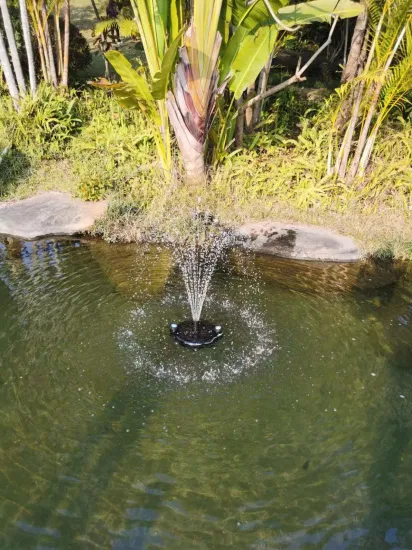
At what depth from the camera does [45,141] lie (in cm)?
974

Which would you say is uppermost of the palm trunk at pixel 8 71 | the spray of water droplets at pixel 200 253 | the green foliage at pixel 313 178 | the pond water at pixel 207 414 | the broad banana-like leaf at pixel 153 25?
the broad banana-like leaf at pixel 153 25

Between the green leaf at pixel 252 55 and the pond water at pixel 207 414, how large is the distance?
3.30 metres

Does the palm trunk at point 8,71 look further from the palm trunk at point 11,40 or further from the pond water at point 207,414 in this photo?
the pond water at point 207,414

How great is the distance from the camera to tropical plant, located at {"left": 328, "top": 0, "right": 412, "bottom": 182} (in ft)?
21.6

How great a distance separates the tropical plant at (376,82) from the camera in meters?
6.60

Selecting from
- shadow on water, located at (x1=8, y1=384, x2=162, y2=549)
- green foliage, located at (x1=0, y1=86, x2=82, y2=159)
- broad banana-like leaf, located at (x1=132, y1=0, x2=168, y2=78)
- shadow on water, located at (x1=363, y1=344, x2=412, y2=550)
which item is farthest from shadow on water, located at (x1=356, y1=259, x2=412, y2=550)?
green foliage, located at (x1=0, y1=86, x2=82, y2=159)

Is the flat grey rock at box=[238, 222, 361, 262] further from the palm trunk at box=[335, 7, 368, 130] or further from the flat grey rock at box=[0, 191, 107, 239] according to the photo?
the flat grey rock at box=[0, 191, 107, 239]

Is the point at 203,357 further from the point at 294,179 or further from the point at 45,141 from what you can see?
the point at 45,141

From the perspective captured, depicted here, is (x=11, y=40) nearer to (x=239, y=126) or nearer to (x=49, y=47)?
(x=49, y=47)

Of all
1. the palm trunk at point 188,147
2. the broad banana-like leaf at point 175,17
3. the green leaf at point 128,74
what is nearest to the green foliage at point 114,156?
the palm trunk at point 188,147

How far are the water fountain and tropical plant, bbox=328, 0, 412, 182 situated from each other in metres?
2.47

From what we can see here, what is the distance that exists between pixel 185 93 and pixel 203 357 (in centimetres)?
444

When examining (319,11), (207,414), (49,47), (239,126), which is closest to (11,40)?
(49,47)

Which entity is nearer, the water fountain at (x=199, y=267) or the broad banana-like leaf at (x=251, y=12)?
the water fountain at (x=199, y=267)
